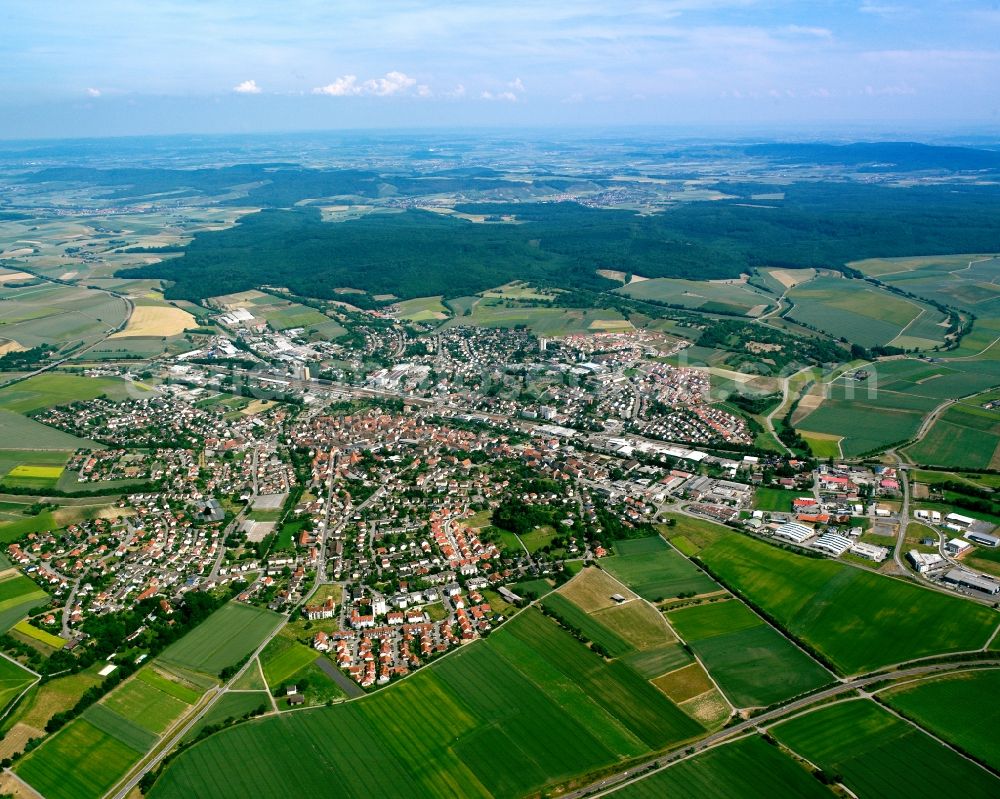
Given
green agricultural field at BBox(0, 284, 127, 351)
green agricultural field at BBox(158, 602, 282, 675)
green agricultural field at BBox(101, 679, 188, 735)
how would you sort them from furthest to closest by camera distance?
green agricultural field at BBox(0, 284, 127, 351), green agricultural field at BBox(158, 602, 282, 675), green agricultural field at BBox(101, 679, 188, 735)

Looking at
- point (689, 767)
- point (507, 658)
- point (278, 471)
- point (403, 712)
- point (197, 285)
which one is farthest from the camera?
point (197, 285)

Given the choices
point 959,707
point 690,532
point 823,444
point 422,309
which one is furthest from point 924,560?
point 422,309

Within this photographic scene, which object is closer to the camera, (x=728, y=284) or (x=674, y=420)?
(x=674, y=420)

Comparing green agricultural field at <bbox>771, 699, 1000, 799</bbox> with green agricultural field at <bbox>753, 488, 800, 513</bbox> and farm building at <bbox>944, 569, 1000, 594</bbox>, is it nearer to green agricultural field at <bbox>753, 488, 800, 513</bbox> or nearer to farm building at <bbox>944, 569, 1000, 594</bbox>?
farm building at <bbox>944, 569, 1000, 594</bbox>

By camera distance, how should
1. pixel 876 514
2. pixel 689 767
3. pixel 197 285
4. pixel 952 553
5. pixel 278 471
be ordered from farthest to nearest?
1. pixel 197 285
2. pixel 278 471
3. pixel 876 514
4. pixel 952 553
5. pixel 689 767

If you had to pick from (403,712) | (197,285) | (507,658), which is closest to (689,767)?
(507,658)

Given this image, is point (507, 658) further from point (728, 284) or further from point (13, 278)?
point (13, 278)

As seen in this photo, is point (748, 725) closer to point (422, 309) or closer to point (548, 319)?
point (548, 319)

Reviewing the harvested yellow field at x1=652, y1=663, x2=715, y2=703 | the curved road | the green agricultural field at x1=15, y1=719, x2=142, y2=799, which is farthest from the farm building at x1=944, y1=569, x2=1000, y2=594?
the curved road
